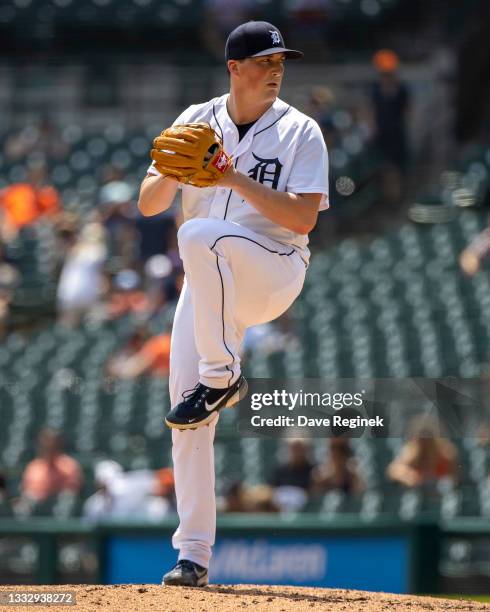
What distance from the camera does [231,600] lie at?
3.96 m

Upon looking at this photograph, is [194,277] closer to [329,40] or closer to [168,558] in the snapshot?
[168,558]

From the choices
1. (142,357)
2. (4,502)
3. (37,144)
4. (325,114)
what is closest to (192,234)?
(4,502)

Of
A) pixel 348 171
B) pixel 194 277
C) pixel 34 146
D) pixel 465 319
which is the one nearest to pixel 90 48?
pixel 34 146

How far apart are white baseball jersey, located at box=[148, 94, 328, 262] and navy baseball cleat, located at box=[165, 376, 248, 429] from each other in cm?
56

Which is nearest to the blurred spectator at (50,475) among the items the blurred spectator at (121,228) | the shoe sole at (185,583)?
the blurred spectator at (121,228)

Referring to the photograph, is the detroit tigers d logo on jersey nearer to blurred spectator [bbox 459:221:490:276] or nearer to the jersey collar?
the jersey collar

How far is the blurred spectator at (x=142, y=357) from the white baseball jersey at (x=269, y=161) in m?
4.50

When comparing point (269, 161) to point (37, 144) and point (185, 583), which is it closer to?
point (185, 583)

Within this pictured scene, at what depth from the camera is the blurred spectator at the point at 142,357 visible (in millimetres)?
8836

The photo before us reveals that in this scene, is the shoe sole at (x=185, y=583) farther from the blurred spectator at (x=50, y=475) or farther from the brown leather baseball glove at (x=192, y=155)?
the blurred spectator at (x=50, y=475)

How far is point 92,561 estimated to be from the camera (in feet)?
23.3

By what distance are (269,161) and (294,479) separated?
12.3 feet

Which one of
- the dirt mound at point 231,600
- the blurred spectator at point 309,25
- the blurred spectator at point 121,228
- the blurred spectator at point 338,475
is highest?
the blurred spectator at point 309,25

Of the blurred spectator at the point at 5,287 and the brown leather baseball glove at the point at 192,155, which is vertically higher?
the blurred spectator at the point at 5,287
